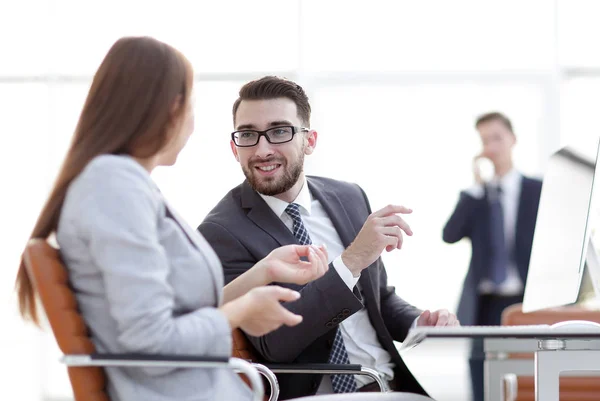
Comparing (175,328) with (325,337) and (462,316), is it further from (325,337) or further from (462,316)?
(462,316)

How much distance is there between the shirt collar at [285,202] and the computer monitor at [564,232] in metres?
0.72

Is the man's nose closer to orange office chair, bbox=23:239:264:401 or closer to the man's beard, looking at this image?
the man's beard

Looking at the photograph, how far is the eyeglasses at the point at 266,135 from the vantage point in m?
2.68

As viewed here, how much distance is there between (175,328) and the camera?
158 centimetres

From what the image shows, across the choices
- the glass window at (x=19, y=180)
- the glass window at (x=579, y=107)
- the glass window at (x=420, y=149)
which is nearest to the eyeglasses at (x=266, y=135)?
the glass window at (x=420, y=149)

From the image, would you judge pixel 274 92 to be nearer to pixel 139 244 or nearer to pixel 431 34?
pixel 139 244

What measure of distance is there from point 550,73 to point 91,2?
3584 millimetres

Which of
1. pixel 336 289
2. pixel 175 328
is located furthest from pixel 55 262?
pixel 336 289

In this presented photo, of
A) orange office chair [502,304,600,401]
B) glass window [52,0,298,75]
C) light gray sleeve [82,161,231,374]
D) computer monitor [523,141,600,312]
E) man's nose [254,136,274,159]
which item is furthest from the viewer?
glass window [52,0,298,75]

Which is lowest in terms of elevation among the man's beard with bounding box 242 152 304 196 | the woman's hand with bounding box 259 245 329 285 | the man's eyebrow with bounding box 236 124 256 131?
the woman's hand with bounding box 259 245 329 285

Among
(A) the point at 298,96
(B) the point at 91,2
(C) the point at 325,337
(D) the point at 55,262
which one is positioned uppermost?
(B) the point at 91,2

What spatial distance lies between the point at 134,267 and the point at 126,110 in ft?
1.06

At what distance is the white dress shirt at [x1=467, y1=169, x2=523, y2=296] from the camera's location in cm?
515

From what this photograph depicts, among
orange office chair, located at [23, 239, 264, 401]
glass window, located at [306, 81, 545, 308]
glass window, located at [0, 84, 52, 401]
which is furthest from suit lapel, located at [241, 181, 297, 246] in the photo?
glass window, located at [0, 84, 52, 401]
